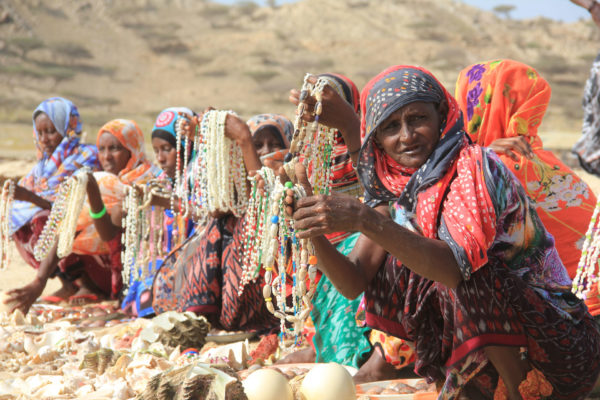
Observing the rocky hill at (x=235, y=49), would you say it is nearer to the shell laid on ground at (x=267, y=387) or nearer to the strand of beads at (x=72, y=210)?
the strand of beads at (x=72, y=210)

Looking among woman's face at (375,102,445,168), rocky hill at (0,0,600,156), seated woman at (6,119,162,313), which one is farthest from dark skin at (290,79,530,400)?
rocky hill at (0,0,600,156)

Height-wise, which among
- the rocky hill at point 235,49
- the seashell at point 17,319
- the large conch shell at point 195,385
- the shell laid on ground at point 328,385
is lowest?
the seashell at point 17,319

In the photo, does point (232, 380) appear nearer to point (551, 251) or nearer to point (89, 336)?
point (551, 251)

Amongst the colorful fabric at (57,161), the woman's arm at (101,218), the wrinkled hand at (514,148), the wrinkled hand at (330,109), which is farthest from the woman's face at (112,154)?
the wrinkled hand at (514,148)

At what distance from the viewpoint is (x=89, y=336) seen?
14.6ft

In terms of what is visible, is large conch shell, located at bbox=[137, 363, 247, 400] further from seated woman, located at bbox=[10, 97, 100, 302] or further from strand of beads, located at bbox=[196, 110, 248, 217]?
seated woman, located at bbox=[10, 97, 100, 302]

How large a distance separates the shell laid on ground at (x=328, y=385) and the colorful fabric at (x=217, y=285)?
1.96 m

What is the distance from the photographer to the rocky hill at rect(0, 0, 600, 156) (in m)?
33.3

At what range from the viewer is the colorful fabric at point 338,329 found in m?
3.48

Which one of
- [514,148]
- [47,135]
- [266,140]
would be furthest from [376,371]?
[47,135]

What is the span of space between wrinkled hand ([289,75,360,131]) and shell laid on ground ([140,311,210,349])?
159 centimetres

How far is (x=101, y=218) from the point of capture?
5699 mm

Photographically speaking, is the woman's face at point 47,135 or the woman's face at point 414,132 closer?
the woman's face at point 414,132

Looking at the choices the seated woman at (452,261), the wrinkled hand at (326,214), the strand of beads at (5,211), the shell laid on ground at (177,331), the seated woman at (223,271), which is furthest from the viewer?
the strand of beads at (5,211)
